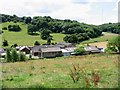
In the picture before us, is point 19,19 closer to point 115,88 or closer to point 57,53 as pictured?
point 57,53

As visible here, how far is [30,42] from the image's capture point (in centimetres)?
9769

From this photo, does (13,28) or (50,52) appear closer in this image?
(50,52)

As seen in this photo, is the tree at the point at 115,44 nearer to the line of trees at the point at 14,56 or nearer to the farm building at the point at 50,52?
the farm building at the point at 50,52

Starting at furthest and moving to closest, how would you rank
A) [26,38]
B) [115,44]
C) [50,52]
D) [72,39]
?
[26,38] < [72,39] < [50,52] < [115,44]

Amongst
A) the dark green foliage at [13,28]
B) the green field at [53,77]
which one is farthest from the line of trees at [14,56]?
the dark green foliage at [13,28]

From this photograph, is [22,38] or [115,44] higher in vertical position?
[115,44]

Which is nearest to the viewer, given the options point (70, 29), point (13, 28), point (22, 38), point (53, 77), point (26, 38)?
point (53, 77)

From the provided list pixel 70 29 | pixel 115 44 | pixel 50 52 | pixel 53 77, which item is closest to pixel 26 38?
pixel 70 29

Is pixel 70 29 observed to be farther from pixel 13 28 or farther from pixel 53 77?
pixel 53 77

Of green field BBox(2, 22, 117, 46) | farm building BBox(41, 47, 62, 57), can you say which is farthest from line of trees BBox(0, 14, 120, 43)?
farm building BBox(41, 47, 62, 57)

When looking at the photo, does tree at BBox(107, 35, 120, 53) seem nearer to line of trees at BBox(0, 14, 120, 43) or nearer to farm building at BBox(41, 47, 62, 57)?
farm building at BBox(41, 47, 62, 57)

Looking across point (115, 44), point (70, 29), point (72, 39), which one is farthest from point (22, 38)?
point (115, 44)

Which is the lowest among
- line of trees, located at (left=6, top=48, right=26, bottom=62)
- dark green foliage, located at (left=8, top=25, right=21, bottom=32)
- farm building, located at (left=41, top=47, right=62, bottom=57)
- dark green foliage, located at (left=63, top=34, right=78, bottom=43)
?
→ farm building, located at (left=41, top=47, right=62, bottom=57)

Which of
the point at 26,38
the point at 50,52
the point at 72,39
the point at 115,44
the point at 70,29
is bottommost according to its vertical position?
the point at 50,52
